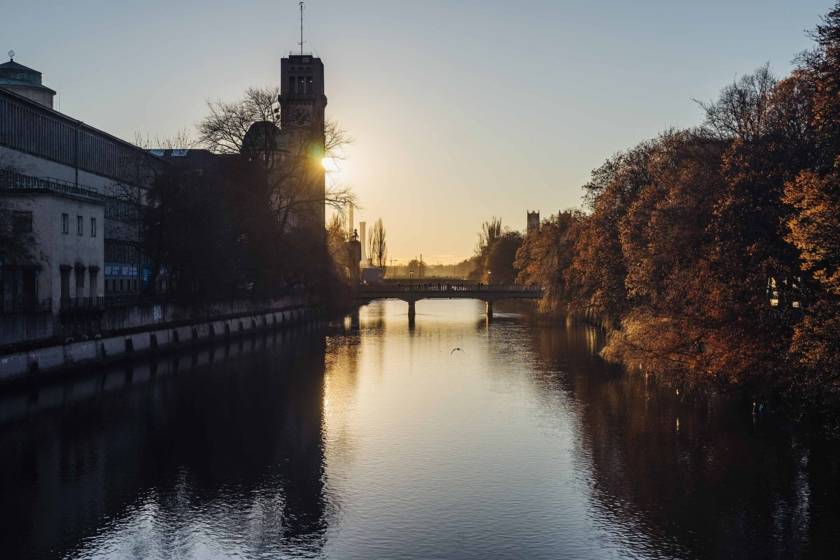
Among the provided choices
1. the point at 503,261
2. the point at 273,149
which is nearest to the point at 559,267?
the point at 273,149

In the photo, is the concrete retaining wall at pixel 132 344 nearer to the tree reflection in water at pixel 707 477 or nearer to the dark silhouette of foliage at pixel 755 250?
the tree reflection in water at pixel 707 477

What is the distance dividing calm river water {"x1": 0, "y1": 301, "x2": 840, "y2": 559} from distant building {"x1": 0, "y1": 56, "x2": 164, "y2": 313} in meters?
10.4

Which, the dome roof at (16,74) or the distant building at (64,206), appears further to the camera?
the dome roof at (16,74)

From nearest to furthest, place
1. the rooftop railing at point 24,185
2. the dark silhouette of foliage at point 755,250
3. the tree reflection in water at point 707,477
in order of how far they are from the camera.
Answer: the tree reflection in water at point 707,477 → the dark silhouette of foliage at point 755,250 → the rooftop railing at point 24,185

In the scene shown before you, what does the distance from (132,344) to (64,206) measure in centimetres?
1153

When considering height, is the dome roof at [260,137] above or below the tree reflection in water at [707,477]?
above

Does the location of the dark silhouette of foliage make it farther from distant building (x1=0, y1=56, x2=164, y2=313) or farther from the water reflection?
distant building (x1=0, y1=56, x2=164, y2=313)

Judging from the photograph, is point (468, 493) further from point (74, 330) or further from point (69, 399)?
point (74, 330)

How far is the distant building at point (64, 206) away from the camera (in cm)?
5844

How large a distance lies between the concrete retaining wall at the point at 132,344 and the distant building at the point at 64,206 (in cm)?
346

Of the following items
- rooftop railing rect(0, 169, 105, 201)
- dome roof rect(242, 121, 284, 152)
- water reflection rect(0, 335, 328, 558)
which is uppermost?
dome roof rect(242, 121, 284, 152)

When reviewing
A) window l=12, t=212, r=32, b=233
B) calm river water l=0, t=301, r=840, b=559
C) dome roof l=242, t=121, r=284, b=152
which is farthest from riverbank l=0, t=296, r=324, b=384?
dome roof l=242, t=121, r=284, b=152

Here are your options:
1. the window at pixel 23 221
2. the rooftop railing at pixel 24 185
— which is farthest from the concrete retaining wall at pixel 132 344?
the rooftop railing at pixel 24 185

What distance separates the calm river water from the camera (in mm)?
23688
